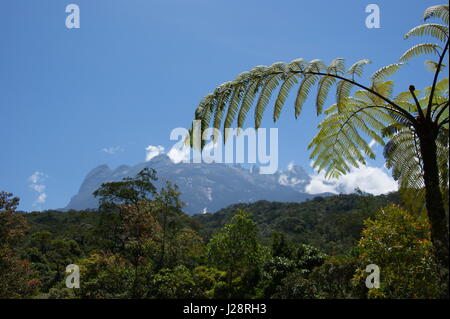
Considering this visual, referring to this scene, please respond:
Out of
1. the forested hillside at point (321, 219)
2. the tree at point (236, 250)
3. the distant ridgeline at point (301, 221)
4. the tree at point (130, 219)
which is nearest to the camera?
the tree at point (236, 250)

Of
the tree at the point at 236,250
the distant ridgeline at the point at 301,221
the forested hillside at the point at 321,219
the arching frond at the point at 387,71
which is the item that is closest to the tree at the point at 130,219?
the distant ridgeline at the point at 301,221

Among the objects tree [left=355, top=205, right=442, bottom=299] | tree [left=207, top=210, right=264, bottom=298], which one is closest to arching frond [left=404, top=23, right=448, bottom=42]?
tree [left=355, top=205, right=442, bottom=299]

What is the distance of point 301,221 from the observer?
5253 cm

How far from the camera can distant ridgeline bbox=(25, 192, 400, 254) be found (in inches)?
1257

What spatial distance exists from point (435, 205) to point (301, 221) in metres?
49.8

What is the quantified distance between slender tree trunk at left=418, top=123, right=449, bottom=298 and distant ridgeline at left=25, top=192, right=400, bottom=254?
19.5m

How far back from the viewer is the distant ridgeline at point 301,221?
31938 millimetres

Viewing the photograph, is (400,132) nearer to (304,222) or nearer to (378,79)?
(378,79)

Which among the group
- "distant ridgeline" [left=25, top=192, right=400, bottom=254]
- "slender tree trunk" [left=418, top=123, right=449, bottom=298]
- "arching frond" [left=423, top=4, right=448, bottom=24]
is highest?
"arching frond" [left=423, top=4, right=448, bottom=24]

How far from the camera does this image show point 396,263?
6.21 metres

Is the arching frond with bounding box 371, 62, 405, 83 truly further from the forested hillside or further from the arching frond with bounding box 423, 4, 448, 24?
the forested hillside

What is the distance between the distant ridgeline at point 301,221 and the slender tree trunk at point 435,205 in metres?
19.5

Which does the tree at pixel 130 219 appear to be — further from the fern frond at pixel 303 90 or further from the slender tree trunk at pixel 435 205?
the slender tree trunk at pixel 435 205
